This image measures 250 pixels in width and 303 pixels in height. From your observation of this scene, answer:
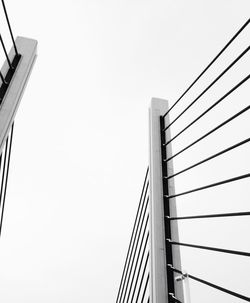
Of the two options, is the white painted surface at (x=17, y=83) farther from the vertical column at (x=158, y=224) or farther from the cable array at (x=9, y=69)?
the vertical column at (x=158, y=224)

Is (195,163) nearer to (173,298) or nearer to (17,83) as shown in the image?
(173,298)

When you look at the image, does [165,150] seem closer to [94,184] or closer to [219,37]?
[219,37]

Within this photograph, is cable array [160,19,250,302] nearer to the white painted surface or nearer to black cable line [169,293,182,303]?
black cable line [169,293,182,303]

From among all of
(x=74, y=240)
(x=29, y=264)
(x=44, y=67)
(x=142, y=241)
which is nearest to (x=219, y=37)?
(x=44, y=67)

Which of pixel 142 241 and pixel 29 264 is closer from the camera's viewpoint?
pixel 142 241

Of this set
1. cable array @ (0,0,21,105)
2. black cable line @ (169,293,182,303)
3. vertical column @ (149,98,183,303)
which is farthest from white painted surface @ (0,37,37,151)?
black cable line @ (169,293,182,303)

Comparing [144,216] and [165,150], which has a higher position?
[165,150]

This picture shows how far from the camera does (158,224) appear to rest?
1.01m

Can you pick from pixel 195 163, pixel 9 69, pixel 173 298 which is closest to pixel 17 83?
pixel 9 69

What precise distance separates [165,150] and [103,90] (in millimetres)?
5553

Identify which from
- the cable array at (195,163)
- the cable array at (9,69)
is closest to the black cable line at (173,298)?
the cable array at (195,163)

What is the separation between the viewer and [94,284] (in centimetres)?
721

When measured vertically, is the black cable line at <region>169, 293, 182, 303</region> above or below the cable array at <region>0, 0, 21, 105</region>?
below

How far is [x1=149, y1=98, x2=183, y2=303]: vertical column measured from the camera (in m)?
0.87
